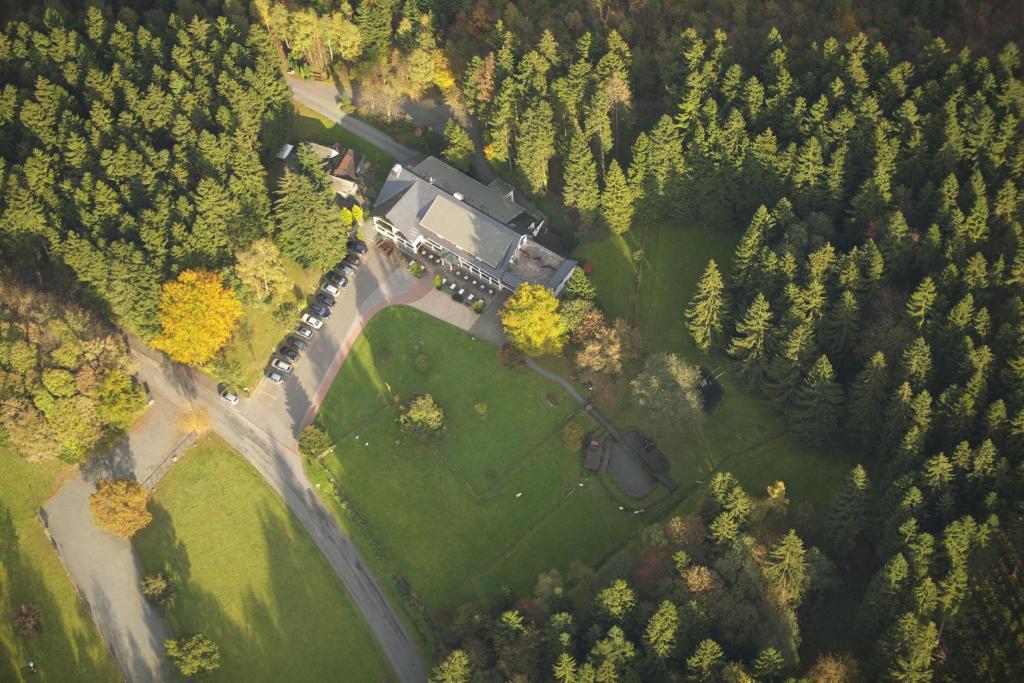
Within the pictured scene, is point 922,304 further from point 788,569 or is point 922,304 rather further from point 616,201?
point 616,201

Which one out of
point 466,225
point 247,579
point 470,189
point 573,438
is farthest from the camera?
point 470,189

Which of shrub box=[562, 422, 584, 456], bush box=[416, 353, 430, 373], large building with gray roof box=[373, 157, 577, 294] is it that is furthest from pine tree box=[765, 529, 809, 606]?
bush box=[416, 353, 430, 373]

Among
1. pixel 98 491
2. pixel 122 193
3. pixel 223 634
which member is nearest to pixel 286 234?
pixel 122 193

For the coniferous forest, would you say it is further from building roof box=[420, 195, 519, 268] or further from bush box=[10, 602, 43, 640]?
bush box=[10, 602, 43, 640]

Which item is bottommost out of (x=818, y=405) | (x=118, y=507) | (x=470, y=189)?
(x=818, y=405)

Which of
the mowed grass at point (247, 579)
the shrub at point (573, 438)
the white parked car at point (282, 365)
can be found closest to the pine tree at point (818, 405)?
the shrub at point (573, 438)

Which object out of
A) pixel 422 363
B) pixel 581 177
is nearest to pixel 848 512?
pixel 581 177
